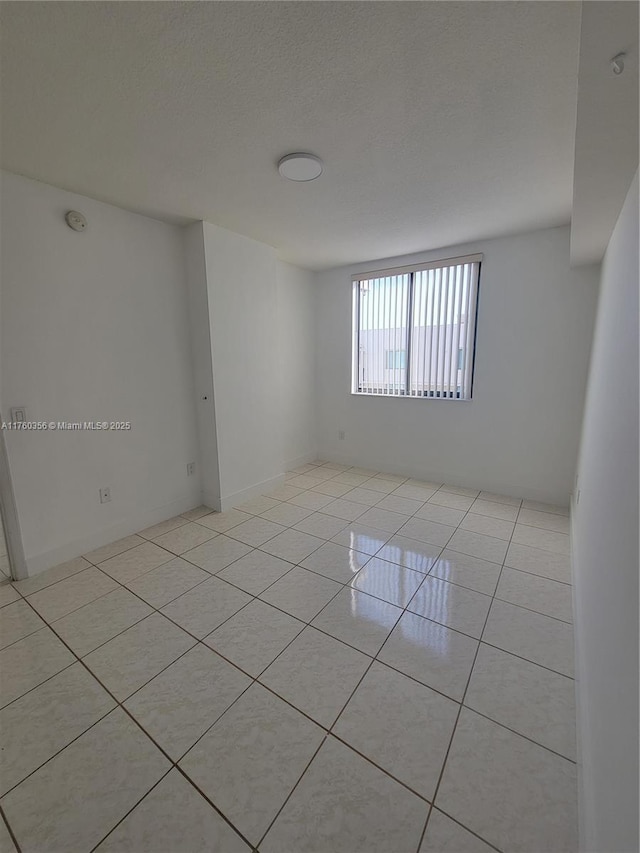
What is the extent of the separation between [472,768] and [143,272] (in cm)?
349

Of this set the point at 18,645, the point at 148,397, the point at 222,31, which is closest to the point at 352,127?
the point at 222,31

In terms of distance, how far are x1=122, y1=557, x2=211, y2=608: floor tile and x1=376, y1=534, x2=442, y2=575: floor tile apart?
1283mm

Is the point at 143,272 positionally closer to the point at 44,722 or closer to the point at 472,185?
the point at 472,185

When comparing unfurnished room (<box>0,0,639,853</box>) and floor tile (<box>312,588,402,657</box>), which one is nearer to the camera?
unfurnished room (<box>0,0,639,853</box>)

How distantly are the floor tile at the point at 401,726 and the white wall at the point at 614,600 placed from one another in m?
0.44

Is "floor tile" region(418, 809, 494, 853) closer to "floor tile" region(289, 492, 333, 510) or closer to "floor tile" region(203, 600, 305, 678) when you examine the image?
"floor tile" region(203, 600, 305, 678)

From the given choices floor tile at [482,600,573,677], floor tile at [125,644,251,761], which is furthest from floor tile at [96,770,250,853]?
floor tile at [482,600,573,677]

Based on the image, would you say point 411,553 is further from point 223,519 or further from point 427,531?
point 223,519

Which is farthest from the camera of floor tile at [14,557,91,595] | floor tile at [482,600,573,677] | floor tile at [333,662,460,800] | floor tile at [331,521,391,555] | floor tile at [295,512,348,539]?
floor tile at [295,512,348,539]

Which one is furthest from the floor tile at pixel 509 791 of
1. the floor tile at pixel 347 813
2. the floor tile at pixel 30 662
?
the floor tile at pixel 30 662

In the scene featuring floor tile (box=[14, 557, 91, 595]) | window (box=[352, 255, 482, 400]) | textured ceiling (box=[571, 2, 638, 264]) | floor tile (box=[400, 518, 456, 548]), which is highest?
textured ceiling (box=[571, 2, 638, 264])

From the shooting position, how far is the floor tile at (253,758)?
1.14 metres

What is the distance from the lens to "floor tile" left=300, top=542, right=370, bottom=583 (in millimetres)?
2344

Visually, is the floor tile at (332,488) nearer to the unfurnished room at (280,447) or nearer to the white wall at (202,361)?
the unfurnished room at (280,447)
